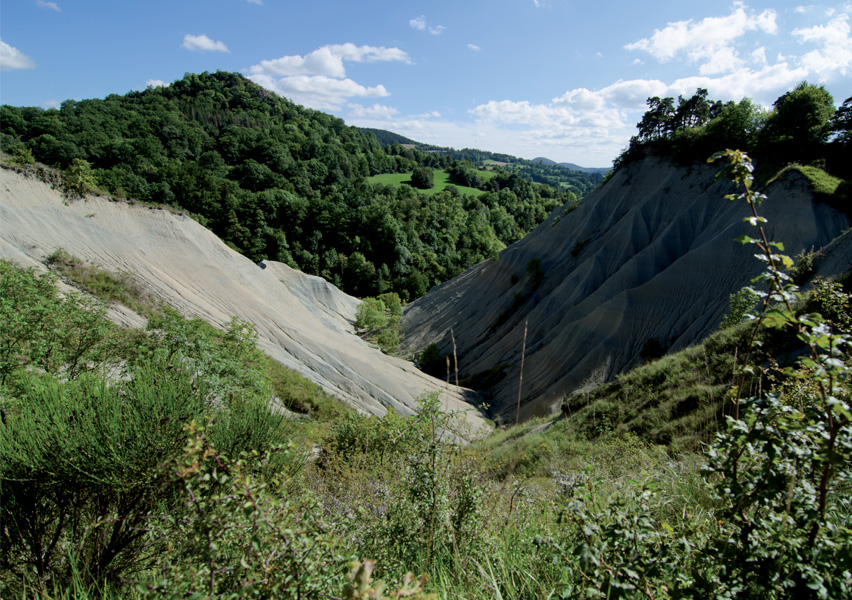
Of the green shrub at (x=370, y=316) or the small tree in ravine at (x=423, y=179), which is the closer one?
the green shrub at (x=370, y=316)

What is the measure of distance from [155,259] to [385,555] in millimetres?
30175

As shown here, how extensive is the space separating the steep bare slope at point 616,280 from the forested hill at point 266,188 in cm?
3475

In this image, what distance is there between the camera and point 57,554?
5887 millimetres

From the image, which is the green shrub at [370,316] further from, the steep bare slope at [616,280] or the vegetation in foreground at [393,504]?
the vegetation in foreground at [393,504]

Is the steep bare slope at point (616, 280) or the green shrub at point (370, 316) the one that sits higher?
the steep bare slope at point (616, 280)

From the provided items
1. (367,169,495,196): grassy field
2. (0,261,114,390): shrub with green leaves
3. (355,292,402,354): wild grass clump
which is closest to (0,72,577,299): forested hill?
(367,169,495,196): grassy field

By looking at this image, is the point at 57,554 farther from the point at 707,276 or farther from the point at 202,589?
the point at 707,276

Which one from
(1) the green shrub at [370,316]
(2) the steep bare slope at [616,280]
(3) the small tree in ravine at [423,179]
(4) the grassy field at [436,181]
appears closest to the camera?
(2) the steep bare slope at [616,280]

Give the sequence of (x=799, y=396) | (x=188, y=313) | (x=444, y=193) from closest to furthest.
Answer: (x=799, y=396) < (x=188, y=313) < (x=444, y=193)

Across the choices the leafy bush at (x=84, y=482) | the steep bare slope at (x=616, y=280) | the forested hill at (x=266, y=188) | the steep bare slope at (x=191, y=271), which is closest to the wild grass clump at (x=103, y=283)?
the steep bare slope at (x=191, y=271)

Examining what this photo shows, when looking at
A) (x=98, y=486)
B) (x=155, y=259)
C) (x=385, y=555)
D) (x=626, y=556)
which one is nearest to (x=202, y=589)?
(x=385, y=555)

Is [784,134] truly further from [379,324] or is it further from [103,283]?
[103,283]

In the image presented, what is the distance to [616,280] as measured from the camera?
105 feet

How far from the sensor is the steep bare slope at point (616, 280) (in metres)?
26.1
